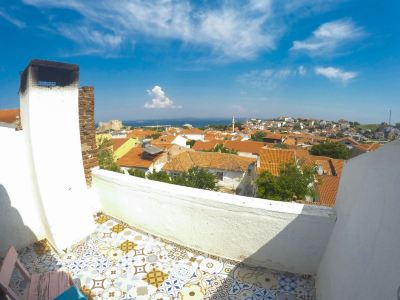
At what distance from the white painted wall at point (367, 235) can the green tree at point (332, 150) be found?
1555 inches

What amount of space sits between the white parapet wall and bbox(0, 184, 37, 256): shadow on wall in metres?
1.39

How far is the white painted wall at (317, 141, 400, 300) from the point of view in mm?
1301

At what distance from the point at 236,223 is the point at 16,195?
290cm

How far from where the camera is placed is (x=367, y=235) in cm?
160

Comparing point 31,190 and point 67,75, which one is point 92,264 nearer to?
point 31,190

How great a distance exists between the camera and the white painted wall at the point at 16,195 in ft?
9.36

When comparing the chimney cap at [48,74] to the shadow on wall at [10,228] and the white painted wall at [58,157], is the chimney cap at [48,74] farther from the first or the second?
the shadow on wall at [10,228]

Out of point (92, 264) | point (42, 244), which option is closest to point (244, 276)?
point (92, 264)

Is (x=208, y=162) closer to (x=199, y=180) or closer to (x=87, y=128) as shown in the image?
(x=199, y=180)

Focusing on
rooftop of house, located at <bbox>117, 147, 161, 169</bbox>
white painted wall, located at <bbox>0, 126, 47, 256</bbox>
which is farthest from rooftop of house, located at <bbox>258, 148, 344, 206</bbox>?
white painted wall, located at <bbox>0, 126, 47, 256</bbox>

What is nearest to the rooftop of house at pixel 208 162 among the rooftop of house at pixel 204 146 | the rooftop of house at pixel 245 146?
the rooftop of house at pixel 245 146

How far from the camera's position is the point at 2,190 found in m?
2.85

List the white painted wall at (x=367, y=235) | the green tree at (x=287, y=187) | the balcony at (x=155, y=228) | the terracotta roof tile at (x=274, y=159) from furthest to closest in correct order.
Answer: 1. the terracotta roof tile at (x=274, y=159)
2. the green tree at (x=287, y=187)
3. the balcony at (x=155, y=228)
4. the white painted wall at (x=367, y=235)

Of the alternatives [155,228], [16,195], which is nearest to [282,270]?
[155,228]
